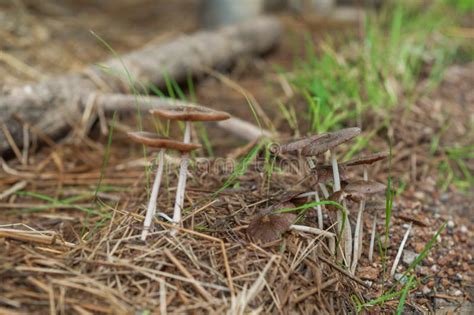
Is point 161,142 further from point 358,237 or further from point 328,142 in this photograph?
point 358,237

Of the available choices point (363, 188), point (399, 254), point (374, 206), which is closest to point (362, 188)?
point (363, 188)

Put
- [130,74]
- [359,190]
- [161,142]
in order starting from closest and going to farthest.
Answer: [161,142]
[359,190]
[130,74]

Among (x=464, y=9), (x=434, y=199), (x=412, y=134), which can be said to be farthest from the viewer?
(x=464, y=9)

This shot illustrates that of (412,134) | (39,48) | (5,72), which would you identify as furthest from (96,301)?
(39,48)

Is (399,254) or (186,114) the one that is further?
(399,254)

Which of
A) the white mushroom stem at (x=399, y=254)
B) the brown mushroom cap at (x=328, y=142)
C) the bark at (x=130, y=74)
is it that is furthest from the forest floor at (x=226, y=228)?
the brown mushroom cap at (x=328, y=142)

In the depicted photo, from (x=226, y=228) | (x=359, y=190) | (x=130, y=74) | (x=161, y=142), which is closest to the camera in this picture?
(x=161, y=142)

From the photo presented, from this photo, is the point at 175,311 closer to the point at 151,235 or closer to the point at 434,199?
the point at 151,235
